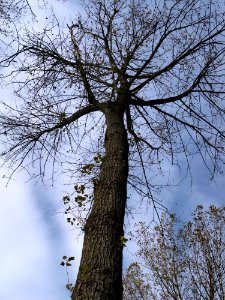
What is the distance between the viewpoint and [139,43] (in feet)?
19.0

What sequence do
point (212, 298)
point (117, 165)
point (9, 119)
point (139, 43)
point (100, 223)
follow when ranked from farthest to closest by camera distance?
point (212, 298), point (139, 43), point (9, 119), point (117, 165), point (100, 223)

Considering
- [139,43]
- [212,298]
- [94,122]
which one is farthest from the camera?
[212,298]

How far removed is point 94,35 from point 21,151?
2.27m

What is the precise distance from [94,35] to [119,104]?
5.60ft

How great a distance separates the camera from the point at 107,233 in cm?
292

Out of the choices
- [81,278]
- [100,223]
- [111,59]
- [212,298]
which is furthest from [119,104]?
[212,298]

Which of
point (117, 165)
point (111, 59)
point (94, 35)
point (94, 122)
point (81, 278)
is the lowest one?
point (81, 278)

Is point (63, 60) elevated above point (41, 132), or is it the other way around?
point (63, 60)

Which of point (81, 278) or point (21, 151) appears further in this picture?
point (21, 151)

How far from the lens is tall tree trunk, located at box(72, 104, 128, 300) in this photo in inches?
96.7

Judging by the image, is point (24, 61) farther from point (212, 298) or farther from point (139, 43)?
point (212, 298)

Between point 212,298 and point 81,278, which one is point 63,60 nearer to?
point 81,278

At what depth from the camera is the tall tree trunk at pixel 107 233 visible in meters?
2.46

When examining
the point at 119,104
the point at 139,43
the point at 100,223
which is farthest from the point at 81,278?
the point at 139,43
